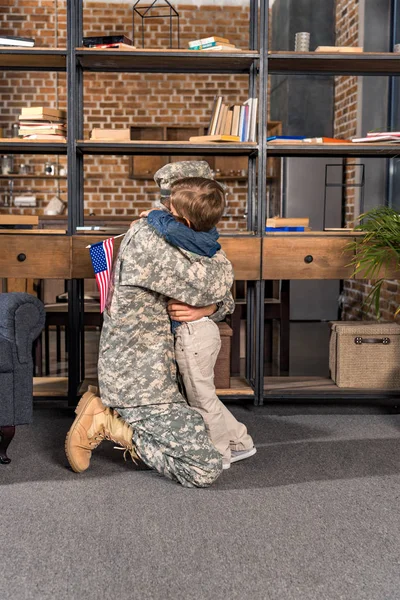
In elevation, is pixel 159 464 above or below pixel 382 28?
below

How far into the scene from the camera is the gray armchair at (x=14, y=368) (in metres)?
3.36

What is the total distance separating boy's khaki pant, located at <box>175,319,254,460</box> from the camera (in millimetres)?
3260

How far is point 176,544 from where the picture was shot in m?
2.54

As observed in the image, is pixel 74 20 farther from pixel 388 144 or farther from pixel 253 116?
pixel 388 144

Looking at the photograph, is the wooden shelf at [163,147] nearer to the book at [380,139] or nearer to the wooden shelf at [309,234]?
the wooden shelf at [309,234]

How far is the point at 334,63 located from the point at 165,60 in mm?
970

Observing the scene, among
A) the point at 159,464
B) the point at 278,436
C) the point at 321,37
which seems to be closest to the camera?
the point at 159,464

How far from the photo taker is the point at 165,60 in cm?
443

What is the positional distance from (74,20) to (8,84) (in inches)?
195

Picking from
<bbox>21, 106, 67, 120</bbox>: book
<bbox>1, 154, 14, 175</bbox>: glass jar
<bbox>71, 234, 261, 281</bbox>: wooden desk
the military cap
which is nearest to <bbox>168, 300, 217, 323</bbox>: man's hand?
the military cap

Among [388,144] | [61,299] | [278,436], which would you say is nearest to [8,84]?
[61,299]

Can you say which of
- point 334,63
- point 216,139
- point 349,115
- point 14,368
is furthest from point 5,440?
point 349,115

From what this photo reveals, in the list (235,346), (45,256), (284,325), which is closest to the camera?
(45,256)

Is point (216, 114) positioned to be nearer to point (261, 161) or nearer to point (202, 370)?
point (261, 161)
